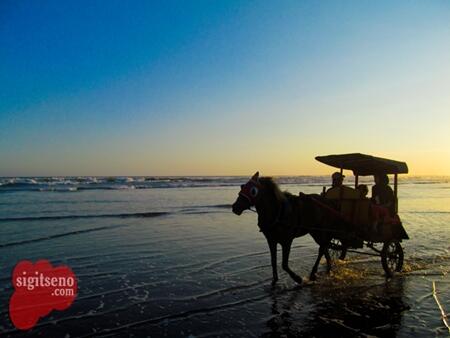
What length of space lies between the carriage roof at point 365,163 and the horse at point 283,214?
120 cm

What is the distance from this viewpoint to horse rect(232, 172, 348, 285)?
308 inches

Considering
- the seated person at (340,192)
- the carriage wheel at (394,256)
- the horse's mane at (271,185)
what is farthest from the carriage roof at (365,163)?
the horse's mane at (271,185)

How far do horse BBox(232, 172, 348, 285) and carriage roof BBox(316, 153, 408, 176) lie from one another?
47.1 inches

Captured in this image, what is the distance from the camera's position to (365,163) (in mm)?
9430

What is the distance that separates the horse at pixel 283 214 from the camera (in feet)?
25.7

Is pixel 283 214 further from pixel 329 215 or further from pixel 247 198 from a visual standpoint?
pixel 329 215

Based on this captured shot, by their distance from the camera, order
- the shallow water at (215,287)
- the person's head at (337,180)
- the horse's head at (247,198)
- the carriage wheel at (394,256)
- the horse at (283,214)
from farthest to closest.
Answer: the carriage wheel at (394,256), the person's head at (337,180), the horse at (283,214), the horse's head at (247,198), the shallow water at (215,287)

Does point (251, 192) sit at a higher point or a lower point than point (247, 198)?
higher

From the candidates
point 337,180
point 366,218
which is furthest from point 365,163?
point 366,218

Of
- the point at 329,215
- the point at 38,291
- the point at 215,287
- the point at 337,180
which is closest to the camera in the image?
the point at 38,291

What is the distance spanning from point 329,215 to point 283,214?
1401 mm

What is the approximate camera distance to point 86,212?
22672mm

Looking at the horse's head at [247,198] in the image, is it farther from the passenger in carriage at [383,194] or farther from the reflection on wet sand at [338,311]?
the passenger in carriage at [383,194]

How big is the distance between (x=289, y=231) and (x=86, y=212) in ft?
56.6
